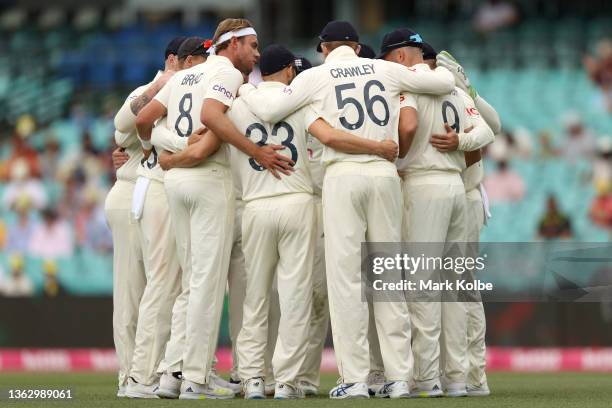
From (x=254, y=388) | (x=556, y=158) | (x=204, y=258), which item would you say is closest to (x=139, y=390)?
(x=254, y=388)

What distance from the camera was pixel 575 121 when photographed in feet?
67.4

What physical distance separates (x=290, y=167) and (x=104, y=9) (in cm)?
1678

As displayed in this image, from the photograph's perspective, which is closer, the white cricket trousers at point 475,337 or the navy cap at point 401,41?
the navy cap at point 401,41

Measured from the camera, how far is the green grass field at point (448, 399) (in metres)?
8.05

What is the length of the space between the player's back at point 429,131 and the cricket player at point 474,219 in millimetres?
467

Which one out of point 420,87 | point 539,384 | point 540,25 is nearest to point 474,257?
point 420,87

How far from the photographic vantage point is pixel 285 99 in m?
8.66

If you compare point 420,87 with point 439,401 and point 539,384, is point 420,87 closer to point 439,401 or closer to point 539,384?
point 439,401

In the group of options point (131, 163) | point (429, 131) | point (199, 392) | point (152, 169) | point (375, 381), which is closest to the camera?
point (199, 392)

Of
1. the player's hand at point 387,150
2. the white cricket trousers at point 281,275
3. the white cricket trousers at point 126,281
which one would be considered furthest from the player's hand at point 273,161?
the white cricket trousers at point 126,281

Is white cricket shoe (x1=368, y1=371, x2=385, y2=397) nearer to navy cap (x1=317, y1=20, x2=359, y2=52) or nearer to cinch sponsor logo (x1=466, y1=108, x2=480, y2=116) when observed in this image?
cinch sponsor logo (x1=466, y1=108, x2=480, y2=116)

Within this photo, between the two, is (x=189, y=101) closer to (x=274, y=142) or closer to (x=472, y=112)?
(x=274, y=142)

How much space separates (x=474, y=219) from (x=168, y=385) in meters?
2.55
